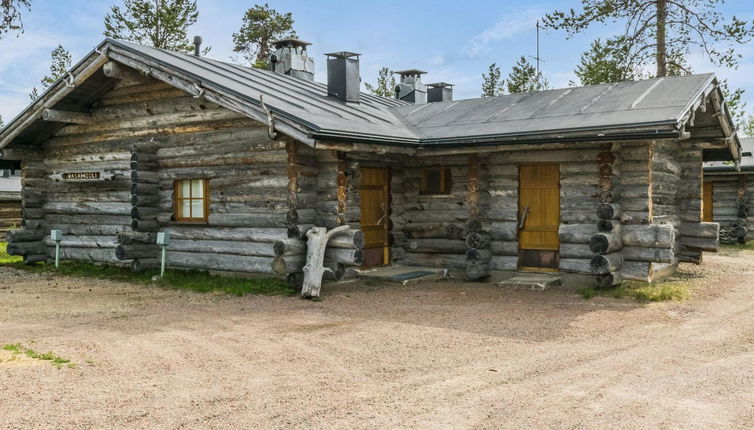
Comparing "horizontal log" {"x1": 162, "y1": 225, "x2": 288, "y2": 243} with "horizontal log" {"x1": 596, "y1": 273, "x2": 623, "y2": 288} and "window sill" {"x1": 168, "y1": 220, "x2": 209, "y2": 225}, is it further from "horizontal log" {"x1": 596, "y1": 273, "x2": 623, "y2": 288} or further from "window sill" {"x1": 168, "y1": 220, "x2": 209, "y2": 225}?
"horizontal log" {"x1": 596, "y1": 273, "x2": 623, "y2": 288}

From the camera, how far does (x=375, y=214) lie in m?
13.6

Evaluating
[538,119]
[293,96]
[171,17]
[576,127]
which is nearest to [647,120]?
[576,127]

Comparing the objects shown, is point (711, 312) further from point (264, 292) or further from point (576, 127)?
point (264, 292)

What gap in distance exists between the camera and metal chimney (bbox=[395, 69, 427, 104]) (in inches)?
866

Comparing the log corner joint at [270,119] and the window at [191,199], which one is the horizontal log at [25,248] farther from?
the log corner joint at [270,119]

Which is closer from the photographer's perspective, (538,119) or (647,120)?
(647,120)

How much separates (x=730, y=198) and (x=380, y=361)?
20.5m

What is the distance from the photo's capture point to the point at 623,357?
7277 millimetres

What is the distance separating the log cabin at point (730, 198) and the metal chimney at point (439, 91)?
29.9 feet

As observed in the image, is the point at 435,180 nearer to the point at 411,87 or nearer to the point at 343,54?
the point at 343,54

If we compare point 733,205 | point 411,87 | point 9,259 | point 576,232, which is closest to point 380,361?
point 576,232

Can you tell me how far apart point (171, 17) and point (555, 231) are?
83.6 ft

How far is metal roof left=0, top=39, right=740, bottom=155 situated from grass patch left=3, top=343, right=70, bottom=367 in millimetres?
4985

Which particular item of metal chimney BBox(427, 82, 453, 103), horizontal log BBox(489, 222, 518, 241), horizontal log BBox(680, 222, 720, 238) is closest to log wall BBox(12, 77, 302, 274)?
horizontal log BBox(489, 222, 518, 241)
